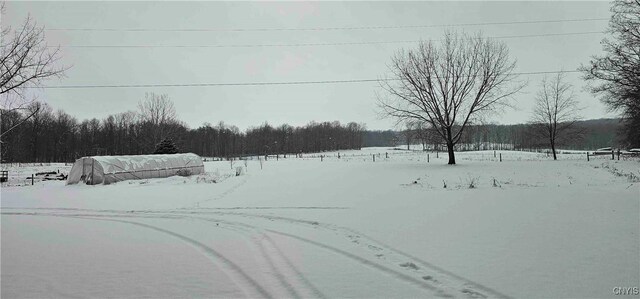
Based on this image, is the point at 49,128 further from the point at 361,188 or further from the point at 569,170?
the point at 569,170

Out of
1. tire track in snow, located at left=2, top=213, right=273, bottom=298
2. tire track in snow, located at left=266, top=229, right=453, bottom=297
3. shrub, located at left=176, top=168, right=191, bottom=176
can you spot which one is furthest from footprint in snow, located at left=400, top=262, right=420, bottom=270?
shrub, located at left=176, top=168, right=191, bottom=176

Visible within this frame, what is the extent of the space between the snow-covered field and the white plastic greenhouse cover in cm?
1130

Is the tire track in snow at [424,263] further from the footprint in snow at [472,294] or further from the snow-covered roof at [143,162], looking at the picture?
the snow-covered roof at [143,162]

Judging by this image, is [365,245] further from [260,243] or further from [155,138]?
[155,138]

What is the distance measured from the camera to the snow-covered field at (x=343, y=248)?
5051 millimetres

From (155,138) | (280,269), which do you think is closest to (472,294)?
(280,269)

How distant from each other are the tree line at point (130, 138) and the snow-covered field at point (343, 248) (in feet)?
145

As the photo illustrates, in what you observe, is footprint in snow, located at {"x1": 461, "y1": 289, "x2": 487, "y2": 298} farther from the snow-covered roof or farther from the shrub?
the shrub

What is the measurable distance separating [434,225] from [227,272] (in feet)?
17.7

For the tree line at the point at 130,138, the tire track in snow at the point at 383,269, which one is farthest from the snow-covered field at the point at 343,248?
the tree line at the point at 130,138

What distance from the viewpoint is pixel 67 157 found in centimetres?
8975

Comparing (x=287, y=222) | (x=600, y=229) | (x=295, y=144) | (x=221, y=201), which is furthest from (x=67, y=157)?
(x=600, y=229)

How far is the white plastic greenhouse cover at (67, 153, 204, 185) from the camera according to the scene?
25078 mm

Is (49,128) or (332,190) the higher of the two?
(49,128)
